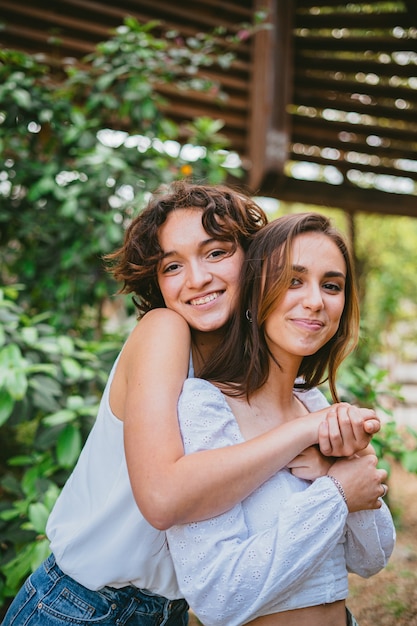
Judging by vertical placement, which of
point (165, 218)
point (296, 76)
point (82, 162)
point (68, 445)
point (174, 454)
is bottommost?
point (68, 445)

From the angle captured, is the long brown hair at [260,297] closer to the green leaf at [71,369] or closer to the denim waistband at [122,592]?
the denim waistband at [122,592]

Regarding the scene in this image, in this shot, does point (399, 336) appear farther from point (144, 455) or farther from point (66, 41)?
point (144, 455)

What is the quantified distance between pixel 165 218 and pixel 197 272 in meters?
0.20

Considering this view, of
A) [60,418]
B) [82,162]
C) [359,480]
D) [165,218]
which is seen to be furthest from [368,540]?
[82,162]

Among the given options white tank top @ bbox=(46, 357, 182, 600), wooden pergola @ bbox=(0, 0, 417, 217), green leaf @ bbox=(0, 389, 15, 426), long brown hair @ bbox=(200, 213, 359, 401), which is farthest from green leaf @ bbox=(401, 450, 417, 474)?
wooden pergola @ bbox=(0, 0, 417, 217)

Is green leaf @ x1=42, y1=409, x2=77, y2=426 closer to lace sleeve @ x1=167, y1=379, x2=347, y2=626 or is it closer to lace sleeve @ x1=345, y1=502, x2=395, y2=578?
lace sleeve @ x1=167, y1=379, x2=347, y2=626

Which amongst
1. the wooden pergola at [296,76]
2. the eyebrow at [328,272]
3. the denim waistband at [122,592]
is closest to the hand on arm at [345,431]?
the eyebrow at [328,272]

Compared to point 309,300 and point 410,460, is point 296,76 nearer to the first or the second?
point 410,460

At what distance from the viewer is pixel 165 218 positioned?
5.39 ft

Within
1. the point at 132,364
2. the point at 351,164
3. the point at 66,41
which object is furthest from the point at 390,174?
the point at 132,364

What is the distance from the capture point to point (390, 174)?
16.1 ft

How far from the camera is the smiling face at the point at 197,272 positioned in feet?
5.01

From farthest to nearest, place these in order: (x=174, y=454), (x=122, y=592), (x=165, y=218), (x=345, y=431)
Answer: (x=165, y=218) < (x=122, y=592) < (x=345, y=431) < (x=174, y=454)

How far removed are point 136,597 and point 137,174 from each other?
1.96m
